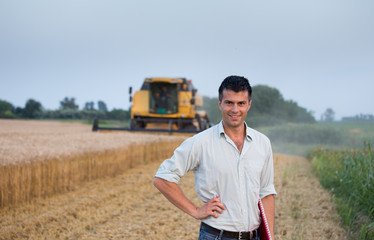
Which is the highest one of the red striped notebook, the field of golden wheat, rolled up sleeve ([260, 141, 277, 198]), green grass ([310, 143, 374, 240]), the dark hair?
the dark hair

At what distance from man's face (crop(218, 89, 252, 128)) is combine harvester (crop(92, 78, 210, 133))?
12.8m

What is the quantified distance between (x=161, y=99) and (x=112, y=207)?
33.0ft

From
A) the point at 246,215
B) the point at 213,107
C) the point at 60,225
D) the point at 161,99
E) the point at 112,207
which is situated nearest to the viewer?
the point at 246,215

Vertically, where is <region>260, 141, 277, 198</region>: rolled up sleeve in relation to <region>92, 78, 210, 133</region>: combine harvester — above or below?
below

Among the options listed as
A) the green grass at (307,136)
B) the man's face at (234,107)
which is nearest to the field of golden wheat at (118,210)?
the man's face at (234,107)

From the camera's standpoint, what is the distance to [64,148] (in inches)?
302

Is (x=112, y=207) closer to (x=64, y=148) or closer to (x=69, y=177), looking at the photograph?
(x=69, y=177)

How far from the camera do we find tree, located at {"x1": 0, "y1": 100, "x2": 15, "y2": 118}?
25.6m

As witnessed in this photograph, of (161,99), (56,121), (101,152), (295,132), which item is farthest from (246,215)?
(56,121)

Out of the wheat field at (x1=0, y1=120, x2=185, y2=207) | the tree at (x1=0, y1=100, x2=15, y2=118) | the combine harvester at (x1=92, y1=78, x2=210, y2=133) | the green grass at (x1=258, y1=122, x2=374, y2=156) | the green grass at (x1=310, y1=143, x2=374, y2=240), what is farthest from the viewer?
the tree at (x1=0, y1=100, x2=15, y2=118)

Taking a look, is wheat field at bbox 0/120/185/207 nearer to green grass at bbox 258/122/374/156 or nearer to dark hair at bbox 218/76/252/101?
dark hair at bbox 218/76/252/101

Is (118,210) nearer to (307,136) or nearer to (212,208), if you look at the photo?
(212,208)

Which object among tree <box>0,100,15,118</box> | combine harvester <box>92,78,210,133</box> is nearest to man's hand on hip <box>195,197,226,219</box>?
combine harvester <box>92,78,210,133</box>

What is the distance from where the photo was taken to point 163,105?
51.2 feet
